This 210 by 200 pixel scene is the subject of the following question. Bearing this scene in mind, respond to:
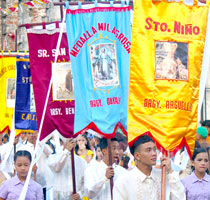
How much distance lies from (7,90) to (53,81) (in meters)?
3.60

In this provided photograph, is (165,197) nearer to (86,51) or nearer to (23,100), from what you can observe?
(86,51)

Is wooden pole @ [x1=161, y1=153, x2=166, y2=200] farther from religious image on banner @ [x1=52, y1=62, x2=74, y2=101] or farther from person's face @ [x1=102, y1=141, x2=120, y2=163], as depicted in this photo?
religious image on banner @ [x1=52, y1=62, x2=74, y2=101]

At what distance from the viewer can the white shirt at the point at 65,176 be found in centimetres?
893

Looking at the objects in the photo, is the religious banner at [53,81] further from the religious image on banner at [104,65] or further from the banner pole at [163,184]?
the banner pole at [163,184]

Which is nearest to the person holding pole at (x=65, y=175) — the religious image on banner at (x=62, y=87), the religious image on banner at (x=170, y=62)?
the religious image on banner at (x=62, y=87)

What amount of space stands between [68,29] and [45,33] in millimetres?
821

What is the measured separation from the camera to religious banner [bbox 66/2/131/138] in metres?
8.05

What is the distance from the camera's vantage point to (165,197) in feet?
20.6

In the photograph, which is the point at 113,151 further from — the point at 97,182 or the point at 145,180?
the point at 145,180

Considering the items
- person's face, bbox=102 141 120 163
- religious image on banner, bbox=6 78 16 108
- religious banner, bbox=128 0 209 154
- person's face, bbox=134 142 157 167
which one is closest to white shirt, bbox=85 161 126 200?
person's face, bbox=102 141 120 163

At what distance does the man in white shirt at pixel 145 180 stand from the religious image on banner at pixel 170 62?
819 mm

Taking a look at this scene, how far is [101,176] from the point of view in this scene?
26.7 feet

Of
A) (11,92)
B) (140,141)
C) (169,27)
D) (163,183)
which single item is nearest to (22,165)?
(140,141)

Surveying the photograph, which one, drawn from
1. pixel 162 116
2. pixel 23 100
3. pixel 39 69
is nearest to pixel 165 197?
pixel 162 116
